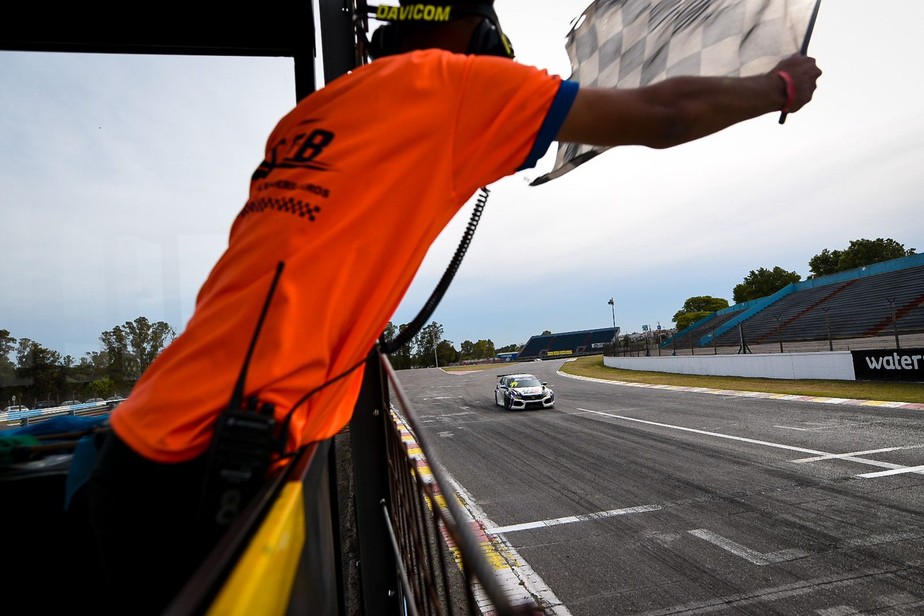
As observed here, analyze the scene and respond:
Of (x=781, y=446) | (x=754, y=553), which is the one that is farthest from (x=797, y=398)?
(x=754, y=553)

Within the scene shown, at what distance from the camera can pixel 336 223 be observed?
2.67 feet

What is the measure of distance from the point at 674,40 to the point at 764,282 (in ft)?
242

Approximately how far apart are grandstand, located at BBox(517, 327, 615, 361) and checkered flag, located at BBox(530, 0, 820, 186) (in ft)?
255

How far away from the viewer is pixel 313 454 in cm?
109

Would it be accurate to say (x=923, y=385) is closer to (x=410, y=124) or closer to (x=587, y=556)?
(x=587, y=556)

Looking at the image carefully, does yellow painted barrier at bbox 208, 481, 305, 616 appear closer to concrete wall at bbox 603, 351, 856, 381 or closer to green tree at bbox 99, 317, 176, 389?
green tree at bbox 99, 317, 176, 389

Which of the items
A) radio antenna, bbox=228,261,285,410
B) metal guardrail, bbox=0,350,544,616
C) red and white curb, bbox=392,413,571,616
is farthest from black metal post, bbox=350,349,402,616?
radio antenna, bbox=228,261,285,410

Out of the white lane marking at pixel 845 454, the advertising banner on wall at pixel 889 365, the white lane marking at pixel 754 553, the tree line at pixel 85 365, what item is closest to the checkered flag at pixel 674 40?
the tree line at pixel 85 365

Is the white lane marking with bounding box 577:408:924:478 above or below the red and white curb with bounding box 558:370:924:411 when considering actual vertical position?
below

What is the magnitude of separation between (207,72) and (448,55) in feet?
9.20

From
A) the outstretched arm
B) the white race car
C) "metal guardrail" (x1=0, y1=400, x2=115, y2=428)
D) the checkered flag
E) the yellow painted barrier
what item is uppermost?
the checkered flag

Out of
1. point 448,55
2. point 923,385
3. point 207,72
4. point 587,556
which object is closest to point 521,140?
point 448,55

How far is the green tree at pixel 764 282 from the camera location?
64938 mm

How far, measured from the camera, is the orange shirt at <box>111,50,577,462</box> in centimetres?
79
